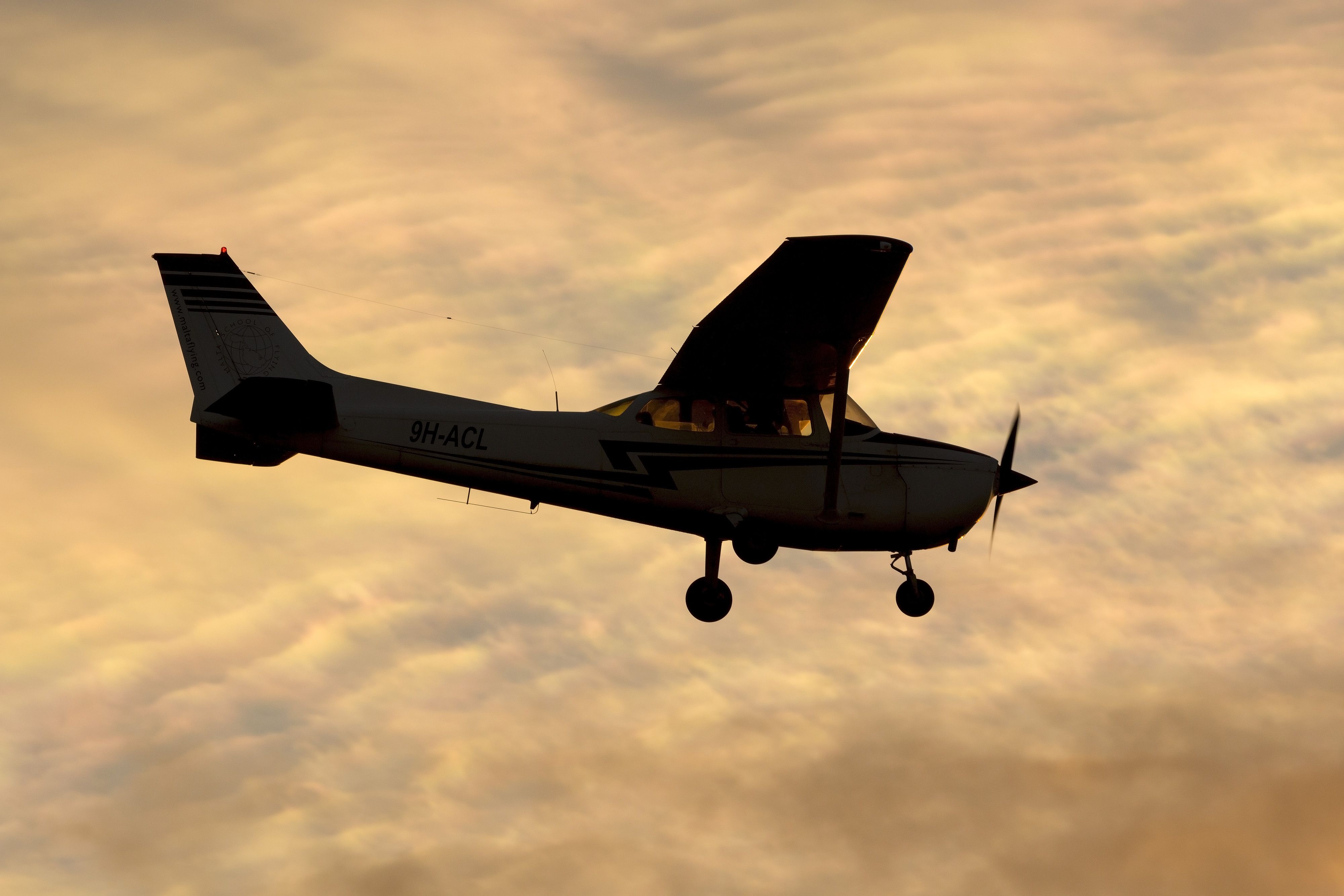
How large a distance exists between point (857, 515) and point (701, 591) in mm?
2181

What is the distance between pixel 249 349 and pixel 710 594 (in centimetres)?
644

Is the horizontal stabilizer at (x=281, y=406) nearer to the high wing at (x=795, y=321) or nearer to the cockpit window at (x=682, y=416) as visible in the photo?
the cockpit window at (x=682, y=416)

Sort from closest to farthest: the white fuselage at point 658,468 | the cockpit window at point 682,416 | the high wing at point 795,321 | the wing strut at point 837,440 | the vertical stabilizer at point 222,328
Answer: the high wing at point 795,321
the wing strut at point 837,440
the white fuselage at point 658,468
the cockpit window at point 682,416
the vertical stabilizer at point 222,328

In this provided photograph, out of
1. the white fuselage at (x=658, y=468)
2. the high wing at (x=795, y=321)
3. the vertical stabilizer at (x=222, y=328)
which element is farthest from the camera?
the vertical stabilizer at (x=222, y=328)

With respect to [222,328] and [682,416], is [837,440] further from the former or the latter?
[222,328]

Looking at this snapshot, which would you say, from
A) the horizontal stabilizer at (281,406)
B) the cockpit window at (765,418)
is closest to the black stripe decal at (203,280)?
the horizontal stabilizer at (281,406)

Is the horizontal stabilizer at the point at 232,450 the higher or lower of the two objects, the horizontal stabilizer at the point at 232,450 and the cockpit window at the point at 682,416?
the lower

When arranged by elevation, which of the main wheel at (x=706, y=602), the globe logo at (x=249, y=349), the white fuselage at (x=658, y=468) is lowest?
the main wheel at (x=706, y=602)

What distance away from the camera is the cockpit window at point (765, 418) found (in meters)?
20.7

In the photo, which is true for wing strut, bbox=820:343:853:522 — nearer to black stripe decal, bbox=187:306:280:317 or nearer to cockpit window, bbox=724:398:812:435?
cockpit window, bbox=724:398:812:435

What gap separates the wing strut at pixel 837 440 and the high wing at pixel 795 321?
0.47 feet

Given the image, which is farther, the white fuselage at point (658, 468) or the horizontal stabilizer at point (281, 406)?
the white fuselage at point (658, 468)

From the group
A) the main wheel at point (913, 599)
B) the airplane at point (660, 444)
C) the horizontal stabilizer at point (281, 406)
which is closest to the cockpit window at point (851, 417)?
the airplane at point (660, 444)

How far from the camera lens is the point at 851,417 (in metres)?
21.0
